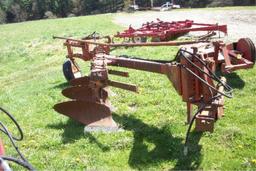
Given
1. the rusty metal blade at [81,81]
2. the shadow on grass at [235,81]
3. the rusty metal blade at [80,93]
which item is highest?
the rusty metal blade at [81,81]

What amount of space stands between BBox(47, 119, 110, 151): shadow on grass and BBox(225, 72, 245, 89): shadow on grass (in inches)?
127

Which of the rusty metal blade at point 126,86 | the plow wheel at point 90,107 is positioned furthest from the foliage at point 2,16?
the rusty metal blade at point 126,86

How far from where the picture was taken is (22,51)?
22.0 metres

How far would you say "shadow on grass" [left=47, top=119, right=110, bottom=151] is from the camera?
652cm

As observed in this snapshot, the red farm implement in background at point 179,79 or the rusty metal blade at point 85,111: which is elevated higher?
the red farm implement in background at point 179,79

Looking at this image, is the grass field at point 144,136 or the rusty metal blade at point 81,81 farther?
the rusty metal blade at point 81,81

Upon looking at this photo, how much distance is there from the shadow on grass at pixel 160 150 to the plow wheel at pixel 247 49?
2988 mm

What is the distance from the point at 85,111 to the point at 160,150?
68.5 inches

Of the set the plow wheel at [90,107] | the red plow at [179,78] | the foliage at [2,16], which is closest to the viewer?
the red plow at [179,78]

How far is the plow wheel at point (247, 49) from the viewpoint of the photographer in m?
8.55

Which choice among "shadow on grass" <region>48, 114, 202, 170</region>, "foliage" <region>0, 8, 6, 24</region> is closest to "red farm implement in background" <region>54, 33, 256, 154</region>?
"shadow on grass" <region>48, 114, 202, 170</region>

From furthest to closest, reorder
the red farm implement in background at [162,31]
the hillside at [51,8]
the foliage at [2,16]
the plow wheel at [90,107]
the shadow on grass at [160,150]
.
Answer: the foliage at [2,16] < the hillside at [51,8] < the red farm implement in background at [162,31] < the plow wheel at [90,107] < the shadow on grass at [160,150]

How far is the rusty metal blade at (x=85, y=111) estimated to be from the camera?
690 centimetres

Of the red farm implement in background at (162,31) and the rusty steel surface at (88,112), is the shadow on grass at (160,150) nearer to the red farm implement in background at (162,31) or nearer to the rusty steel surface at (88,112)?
the rusty steel surface at (88,112)
